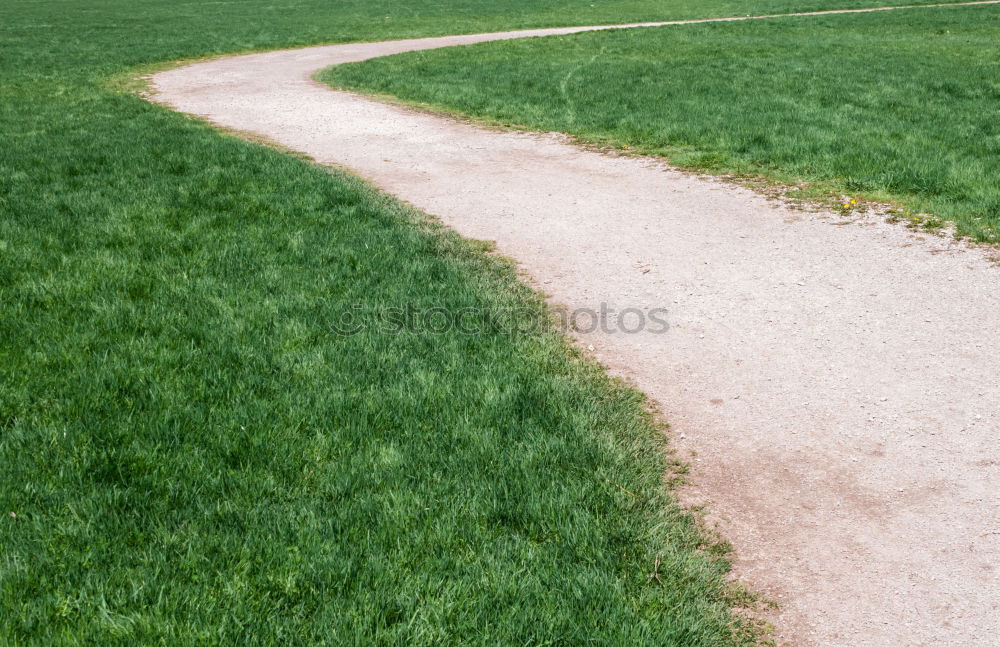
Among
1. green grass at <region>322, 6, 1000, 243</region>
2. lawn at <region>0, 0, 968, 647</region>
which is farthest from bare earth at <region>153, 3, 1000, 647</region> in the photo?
green grass at <region>322, 6, 1000, 243</region>

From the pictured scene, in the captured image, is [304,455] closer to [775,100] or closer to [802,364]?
[802,364]

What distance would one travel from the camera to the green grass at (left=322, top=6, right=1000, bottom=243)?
27.9ft

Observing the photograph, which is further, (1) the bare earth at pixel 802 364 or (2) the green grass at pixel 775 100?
(2) the green grass at pixel 775 100

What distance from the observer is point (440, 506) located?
332 centimetres

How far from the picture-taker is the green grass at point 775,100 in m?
8.51

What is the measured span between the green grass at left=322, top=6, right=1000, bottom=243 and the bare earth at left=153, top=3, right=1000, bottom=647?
1.12m

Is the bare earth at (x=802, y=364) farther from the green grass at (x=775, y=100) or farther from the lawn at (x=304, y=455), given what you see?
the green grass at (x=775, y=100)

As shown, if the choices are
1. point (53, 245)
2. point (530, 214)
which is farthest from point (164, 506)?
point (530, 214)

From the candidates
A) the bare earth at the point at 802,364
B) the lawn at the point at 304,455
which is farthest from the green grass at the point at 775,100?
the lawn at the point at 304,455

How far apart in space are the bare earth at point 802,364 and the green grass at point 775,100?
3.67ft

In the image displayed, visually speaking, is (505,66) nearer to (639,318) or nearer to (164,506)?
(639,318)

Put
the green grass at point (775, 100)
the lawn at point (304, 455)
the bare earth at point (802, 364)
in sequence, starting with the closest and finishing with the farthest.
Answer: the lawn at point (304, 455) → the bare earth at point (802, 364) → the green grass at point (775, 100)

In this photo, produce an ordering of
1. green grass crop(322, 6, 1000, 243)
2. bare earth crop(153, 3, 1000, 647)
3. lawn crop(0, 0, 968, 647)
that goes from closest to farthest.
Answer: lawn crop(0, 0, 968, 647)
bare earth crop(153, 3, 1000, 647)
green grass crop(322, 6, 1000, 243)

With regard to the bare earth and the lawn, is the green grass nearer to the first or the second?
the bare earth
